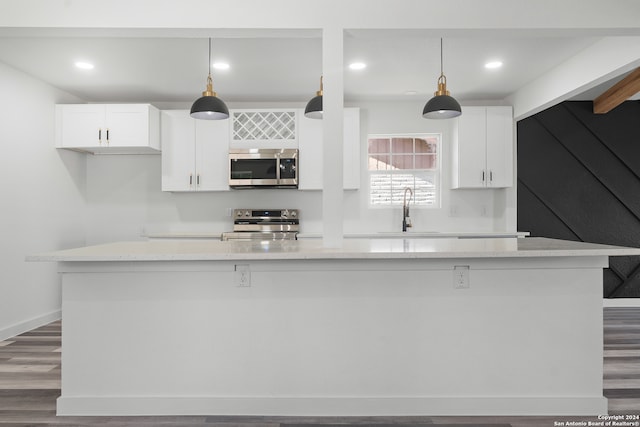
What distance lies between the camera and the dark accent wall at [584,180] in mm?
5176

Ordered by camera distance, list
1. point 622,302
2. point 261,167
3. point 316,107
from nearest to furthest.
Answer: point 316,107 → point 261,167 → point 622,302

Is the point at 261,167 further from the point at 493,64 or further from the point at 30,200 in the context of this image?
the point at 493,64

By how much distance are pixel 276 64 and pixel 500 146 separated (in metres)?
2.69

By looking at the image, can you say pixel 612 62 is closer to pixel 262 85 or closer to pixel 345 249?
pixel 345 249

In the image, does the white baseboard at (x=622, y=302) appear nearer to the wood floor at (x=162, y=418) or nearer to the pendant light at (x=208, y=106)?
the wood floor at (x=162, y=418)

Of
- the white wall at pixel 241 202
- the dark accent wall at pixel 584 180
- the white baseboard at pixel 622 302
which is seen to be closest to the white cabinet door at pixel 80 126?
the white wall at pixel 241 202

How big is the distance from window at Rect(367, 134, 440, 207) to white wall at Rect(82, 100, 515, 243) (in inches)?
3.8

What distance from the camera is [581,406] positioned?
236cm

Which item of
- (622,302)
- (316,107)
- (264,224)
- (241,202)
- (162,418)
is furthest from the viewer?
(241,202)

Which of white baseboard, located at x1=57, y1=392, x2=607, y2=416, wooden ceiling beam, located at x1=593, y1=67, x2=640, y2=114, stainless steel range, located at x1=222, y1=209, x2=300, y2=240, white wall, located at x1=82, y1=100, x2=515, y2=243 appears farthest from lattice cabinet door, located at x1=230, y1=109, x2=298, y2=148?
wooden ceiling beam, located at x1=593, y1=67, x2=640, y2=114

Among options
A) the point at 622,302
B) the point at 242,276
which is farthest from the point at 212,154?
the point at 622,302

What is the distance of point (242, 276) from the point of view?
2.37m

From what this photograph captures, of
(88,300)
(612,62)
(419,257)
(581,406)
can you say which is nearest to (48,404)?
(88,300)

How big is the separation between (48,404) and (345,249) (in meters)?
1.94
